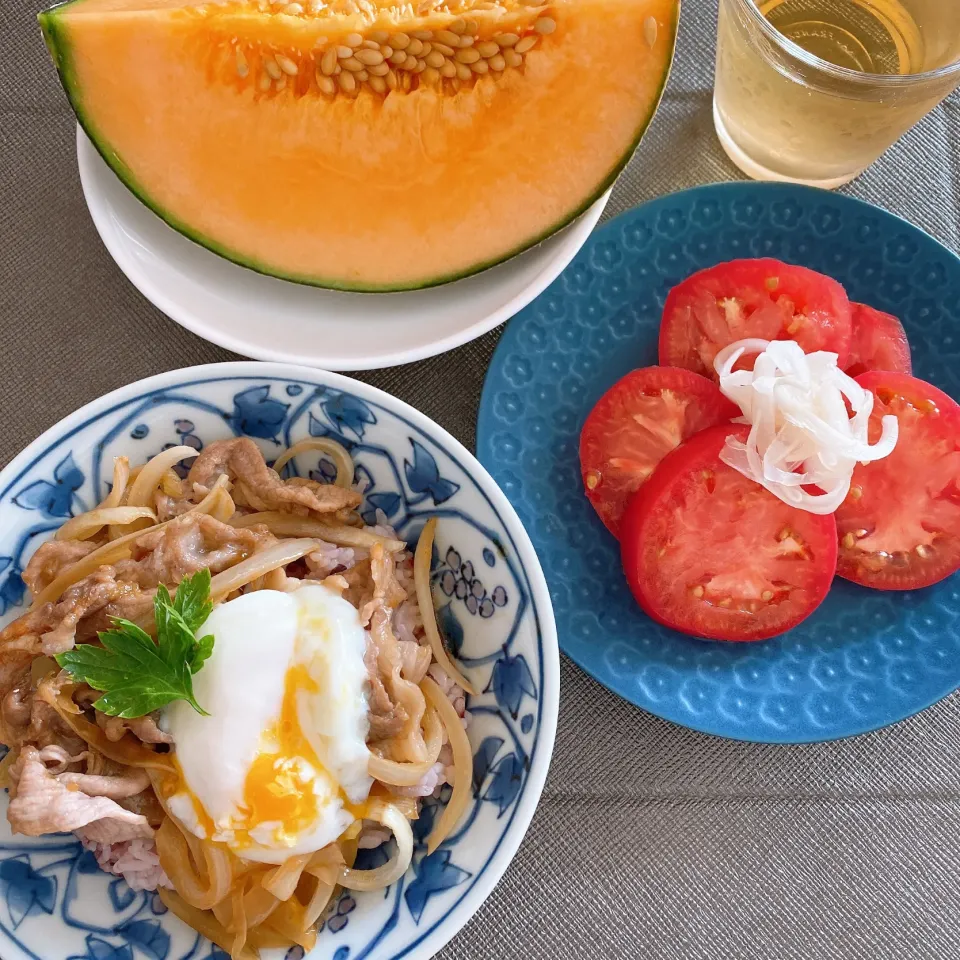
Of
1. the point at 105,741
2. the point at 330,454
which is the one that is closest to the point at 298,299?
the point at 330,454

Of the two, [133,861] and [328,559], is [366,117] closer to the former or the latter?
[328,559]

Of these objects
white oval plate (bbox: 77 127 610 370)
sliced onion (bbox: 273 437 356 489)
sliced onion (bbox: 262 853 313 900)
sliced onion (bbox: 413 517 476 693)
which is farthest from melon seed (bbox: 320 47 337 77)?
sliced onion (bbox: 262 853 313 900)

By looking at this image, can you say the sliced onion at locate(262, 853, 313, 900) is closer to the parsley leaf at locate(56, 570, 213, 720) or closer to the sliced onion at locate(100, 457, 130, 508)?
the parsley leaf at locate(56, 570, 213, 720)

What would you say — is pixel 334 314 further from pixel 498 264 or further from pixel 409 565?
pixel 409 565

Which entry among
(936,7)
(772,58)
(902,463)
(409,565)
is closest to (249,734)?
(409,565)

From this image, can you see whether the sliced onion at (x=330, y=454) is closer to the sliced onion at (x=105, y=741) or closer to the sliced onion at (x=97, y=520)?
the sliced onion at (x=97, y=520)
